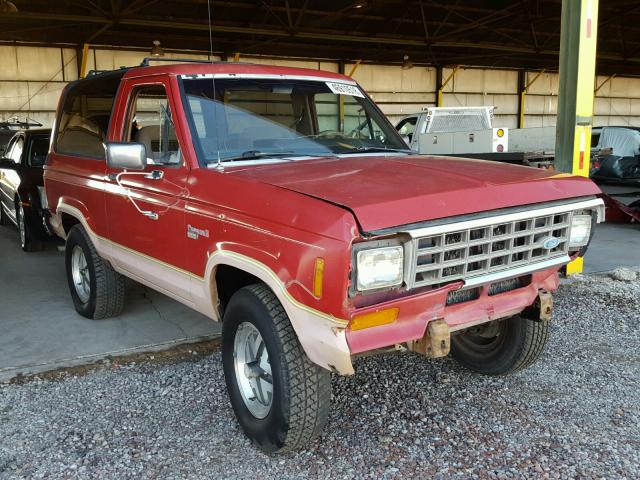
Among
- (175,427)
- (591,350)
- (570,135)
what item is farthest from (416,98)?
(175,427)

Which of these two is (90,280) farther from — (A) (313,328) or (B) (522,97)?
(B) (522,97)

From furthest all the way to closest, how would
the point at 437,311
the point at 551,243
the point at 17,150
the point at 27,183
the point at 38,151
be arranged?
1. the point at 17,150
2. the point at 38,151
3. the point at 27,183
4. the point at 551,243
5. the point at 437,311

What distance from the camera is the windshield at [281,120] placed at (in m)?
3.45

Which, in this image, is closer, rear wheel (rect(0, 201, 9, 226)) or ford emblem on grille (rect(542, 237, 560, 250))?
ford emblem on grille (rect(542, 237, 560, 250))

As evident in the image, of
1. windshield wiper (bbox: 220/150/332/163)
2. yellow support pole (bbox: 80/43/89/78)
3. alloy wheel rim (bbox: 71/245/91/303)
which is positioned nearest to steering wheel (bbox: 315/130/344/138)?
windshield wiper (bbox: 220/150/332/163)

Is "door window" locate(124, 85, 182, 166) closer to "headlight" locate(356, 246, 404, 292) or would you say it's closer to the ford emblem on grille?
"headlight" locate(356, 246, 404, 292)

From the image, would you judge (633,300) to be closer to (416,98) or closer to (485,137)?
(485,137)

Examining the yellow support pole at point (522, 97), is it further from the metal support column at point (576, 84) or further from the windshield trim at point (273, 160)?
the windshield trim at point (273, 160)

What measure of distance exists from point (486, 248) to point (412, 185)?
46cm

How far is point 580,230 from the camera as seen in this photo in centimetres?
315

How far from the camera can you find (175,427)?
3.32 meters

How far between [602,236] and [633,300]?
366 centimetres

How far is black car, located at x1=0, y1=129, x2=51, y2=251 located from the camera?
760 cm

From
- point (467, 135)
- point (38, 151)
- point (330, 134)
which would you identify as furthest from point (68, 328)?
point (467, 135)
